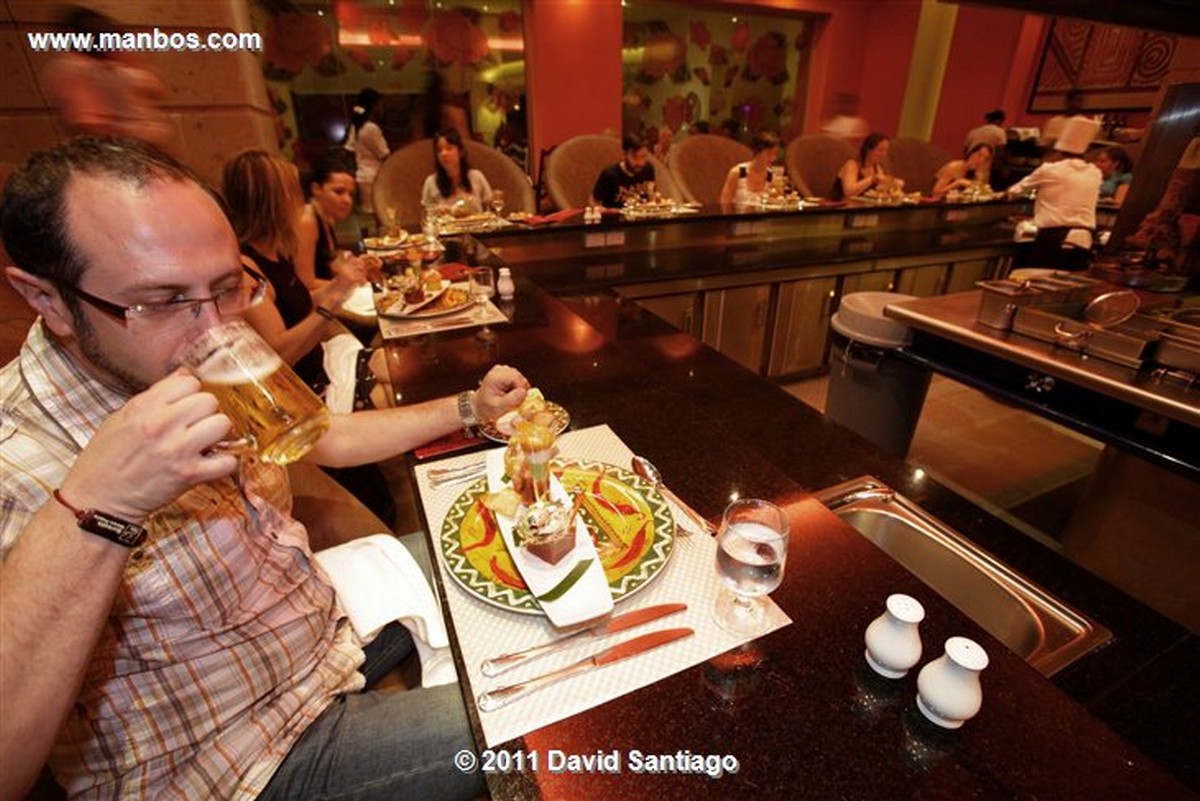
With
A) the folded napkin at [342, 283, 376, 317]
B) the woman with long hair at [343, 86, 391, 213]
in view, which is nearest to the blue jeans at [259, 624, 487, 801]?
Answer: the folded napkin at [342, 283, 376, 317]

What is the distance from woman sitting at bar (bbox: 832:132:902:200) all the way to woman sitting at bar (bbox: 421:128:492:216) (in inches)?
134

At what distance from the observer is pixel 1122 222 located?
114 inches

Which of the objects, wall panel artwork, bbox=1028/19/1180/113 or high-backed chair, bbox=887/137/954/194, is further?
wall panel artwork, bbox=1028/19/1180/113

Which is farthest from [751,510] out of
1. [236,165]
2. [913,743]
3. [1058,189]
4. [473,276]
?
[1058,189]

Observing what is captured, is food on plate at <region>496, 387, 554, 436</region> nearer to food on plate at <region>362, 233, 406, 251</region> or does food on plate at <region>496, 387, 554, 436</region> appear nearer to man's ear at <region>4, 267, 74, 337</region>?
man's ear at <region>4, 267, 74, 337</region>

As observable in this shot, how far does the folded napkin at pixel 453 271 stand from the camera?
2.31 m

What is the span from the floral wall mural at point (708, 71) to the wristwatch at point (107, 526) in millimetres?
7760

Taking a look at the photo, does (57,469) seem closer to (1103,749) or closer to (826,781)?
(826,781)

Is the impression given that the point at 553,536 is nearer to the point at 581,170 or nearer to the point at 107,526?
the point at 107,526

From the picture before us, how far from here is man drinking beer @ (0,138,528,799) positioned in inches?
24.1

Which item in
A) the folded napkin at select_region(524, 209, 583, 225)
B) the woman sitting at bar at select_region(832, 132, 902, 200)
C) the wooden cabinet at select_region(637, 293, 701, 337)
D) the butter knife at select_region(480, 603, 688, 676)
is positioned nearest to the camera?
the butter knife at select_region(480, 603, 688, 676)

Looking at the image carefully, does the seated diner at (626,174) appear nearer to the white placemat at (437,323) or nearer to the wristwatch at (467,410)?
the white placemat at (437,323)

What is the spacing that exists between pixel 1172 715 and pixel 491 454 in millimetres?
1272

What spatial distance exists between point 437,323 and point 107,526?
1355 millimetres
